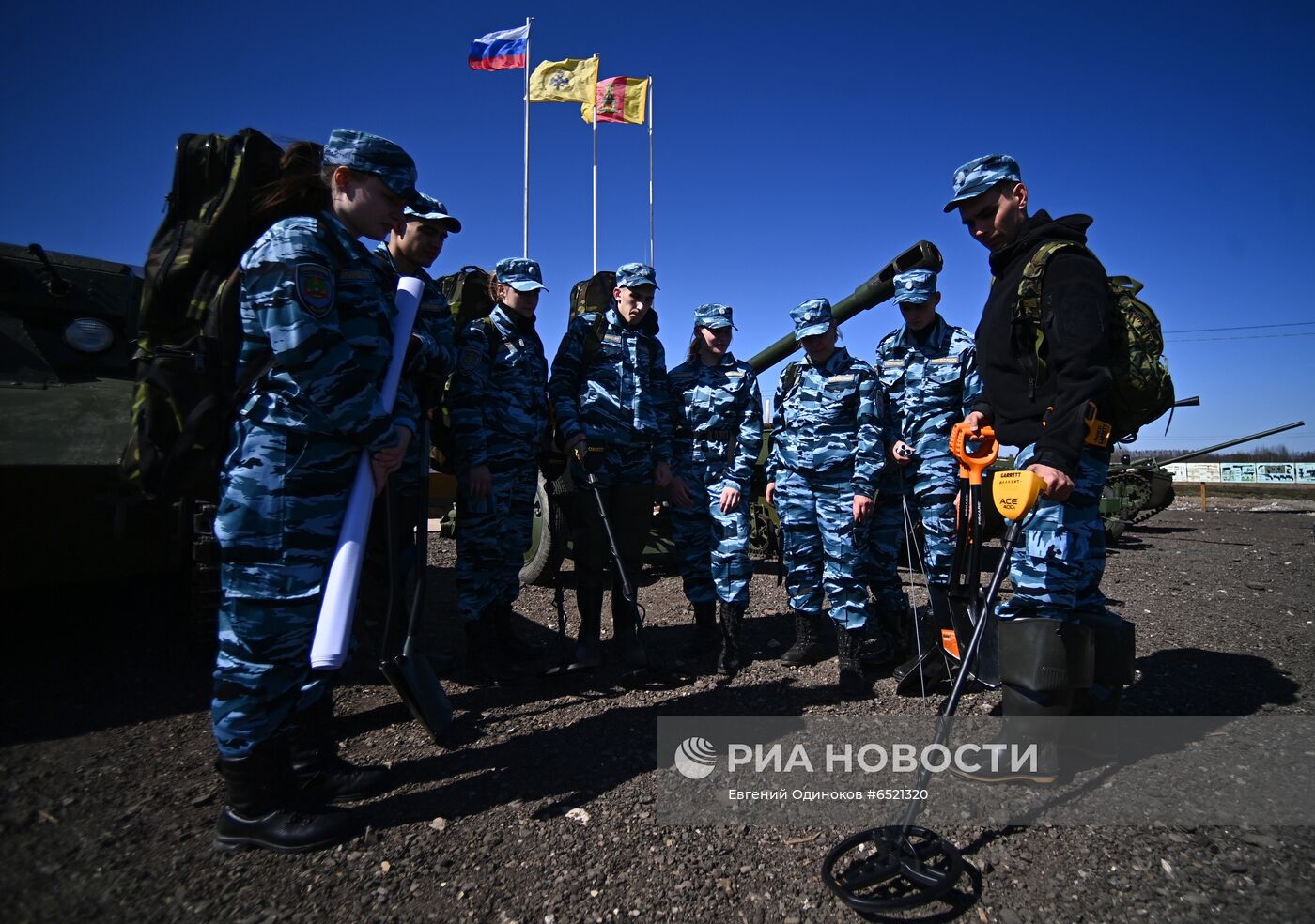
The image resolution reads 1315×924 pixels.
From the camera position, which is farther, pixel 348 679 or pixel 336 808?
pixel 348 679

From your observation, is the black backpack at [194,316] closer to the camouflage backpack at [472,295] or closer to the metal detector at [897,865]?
the camouflage backpack at [472,295]

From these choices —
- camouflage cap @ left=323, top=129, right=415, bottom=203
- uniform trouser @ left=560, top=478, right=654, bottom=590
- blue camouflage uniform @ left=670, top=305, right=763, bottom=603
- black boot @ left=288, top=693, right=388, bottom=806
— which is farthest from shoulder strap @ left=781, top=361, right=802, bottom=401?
black boot @ left=288, top=693, right=388, bottom=806

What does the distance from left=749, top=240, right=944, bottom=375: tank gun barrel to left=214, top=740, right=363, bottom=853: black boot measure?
3.61 meters

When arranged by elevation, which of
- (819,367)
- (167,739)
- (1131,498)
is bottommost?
(167,739)

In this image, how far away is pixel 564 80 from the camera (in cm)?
1459

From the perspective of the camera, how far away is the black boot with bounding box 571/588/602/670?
383cm

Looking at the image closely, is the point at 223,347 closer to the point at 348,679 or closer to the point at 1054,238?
the point at 348,679

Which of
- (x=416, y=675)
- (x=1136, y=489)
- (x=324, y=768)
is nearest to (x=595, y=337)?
(x=416, y=675)

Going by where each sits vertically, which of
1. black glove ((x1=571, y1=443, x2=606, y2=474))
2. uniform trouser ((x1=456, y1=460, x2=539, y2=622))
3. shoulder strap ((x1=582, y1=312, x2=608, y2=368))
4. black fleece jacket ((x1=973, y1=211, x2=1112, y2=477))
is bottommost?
uniform trouser ((x1=456, y1=460, x2=539, y2=622))

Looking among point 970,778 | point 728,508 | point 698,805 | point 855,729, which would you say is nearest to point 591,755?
point 698,805

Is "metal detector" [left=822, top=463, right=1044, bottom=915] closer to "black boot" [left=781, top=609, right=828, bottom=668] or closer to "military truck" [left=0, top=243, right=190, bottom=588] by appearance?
"black boot" [left=781, top=609, right=828, bottom=668]

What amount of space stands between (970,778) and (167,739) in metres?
3.19

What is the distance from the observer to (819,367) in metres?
4.09

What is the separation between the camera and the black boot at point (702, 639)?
13.1 feet
